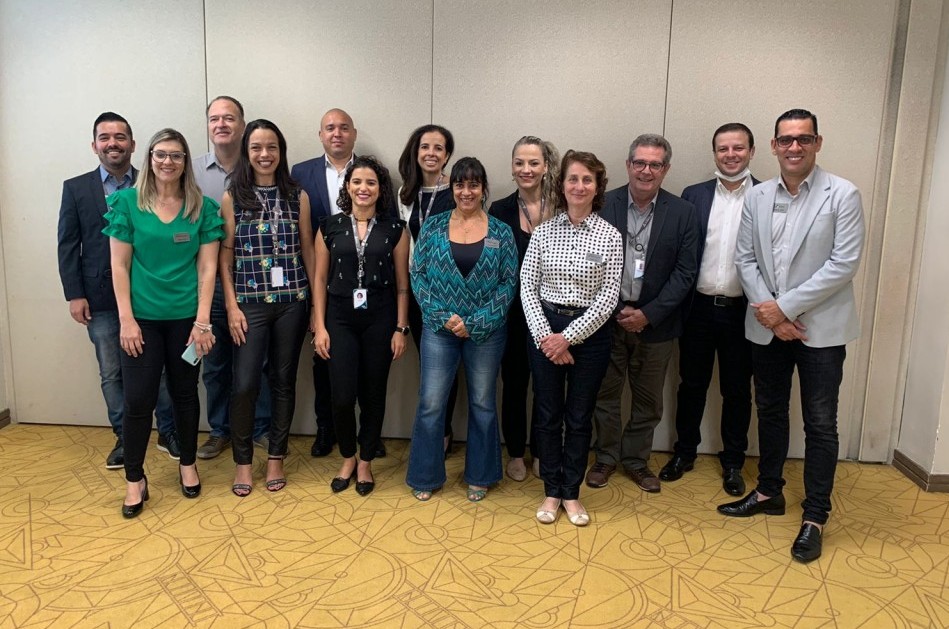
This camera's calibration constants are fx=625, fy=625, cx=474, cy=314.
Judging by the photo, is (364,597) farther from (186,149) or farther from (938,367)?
(938,367)

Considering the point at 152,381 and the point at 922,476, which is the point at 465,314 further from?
the point at 922,476

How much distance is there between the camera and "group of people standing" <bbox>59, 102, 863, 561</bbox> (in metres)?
2.71

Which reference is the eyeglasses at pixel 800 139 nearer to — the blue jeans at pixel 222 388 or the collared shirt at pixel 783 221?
the collared shirt at pixel 783 221

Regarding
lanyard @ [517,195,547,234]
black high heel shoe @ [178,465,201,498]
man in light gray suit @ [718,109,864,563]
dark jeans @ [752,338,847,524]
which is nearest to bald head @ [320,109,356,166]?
lanyard @ [517,195,547,234]

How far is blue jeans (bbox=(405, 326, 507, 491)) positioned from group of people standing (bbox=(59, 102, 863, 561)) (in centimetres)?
1

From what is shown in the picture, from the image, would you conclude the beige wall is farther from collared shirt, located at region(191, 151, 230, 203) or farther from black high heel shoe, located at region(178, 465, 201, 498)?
black high heel shoe, located at region(178, 465, 201, 498)

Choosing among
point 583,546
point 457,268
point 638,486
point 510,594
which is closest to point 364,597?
point 510,594

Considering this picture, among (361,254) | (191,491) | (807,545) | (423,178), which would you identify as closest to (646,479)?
(807,545)

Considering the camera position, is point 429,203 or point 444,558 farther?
point 429,203

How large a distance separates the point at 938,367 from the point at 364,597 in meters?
3.12

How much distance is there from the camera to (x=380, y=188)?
2.97 meters

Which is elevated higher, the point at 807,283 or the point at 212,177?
the point at 212,177

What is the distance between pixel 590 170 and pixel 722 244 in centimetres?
89

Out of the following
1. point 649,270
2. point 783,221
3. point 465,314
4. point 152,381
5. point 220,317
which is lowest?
point 152,381
